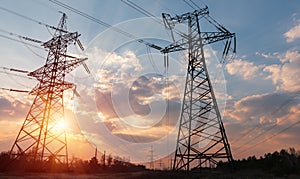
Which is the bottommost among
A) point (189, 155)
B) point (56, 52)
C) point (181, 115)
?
point (189, 155)

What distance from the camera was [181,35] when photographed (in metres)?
24.9

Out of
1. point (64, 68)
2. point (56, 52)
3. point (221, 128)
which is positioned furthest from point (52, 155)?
point (221, 128)

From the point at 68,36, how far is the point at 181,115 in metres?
18.6

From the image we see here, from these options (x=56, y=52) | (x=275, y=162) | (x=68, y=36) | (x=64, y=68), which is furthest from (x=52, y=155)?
(x=275, y=162)

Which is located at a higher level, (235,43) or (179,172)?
(235,43)

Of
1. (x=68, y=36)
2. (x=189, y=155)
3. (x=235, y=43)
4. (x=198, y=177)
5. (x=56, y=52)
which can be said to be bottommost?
(x=198, y=177)

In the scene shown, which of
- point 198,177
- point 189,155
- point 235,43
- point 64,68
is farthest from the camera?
point 64,68

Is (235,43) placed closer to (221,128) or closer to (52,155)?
(221,128)

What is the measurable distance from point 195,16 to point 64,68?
56.8ft

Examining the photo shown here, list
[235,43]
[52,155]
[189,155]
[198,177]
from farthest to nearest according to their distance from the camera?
[52,155]
[235,43]
[189,155]
[198,177]

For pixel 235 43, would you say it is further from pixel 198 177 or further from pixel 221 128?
pixel 198 177

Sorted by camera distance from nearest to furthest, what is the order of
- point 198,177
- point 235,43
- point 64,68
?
point 198,177, point 235,43, point 64,68

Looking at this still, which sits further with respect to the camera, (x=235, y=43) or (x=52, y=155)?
(x=52, y=155)

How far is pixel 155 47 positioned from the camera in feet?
84.5
